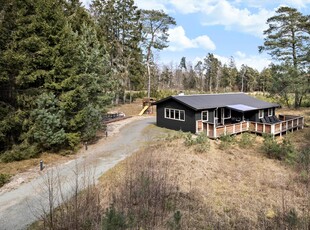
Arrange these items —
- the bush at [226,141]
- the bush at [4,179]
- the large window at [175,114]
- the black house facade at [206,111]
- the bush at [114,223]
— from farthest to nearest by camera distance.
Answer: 1. the large window at [175,114]
2. the black house facade at [206,111]
3. the bush at [226,141]
4. the bush at [4,179]
5. the bush at [114,223]

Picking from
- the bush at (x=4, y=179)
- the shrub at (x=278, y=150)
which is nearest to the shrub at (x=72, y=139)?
the bush at (x=4, y=179)

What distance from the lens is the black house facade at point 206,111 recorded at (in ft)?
63.1

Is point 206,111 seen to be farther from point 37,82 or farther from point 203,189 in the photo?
point 37,82

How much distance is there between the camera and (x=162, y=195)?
5648mm

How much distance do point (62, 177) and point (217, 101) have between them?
48.8 ft

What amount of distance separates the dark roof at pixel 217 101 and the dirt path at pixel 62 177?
15.0 ft

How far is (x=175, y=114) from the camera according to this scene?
20875mm

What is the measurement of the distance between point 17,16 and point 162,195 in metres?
13.2

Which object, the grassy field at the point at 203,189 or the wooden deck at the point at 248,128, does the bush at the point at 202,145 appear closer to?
the grassy field at the point at 203,189

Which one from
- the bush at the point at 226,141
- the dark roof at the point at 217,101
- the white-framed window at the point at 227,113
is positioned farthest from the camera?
the white-framed window at the point at 227,113

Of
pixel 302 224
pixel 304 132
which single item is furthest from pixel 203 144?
pixel 304 132

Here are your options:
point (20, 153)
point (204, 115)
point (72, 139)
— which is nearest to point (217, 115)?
point (204, 115)

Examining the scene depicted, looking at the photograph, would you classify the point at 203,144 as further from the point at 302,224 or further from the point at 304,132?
the point at 304,132

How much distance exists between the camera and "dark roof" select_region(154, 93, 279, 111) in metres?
19.6
